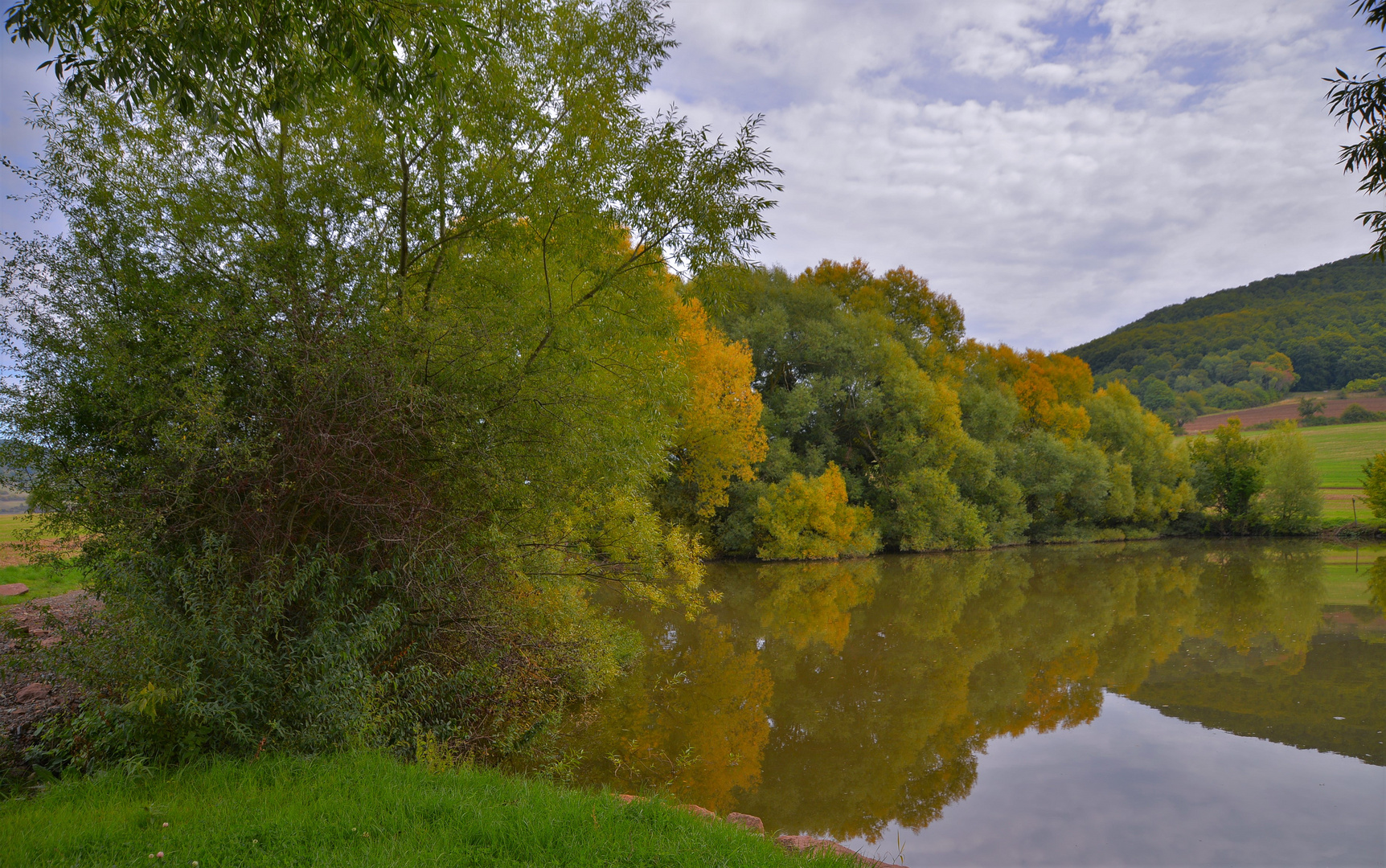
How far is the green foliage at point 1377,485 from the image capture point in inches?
1196

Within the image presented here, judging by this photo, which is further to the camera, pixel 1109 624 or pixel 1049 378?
pixel 1049 378

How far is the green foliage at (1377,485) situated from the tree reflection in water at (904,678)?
1408 cm

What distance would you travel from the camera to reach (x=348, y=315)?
18.9 ft

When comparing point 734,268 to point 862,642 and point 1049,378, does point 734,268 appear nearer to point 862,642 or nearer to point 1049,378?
point 862,642

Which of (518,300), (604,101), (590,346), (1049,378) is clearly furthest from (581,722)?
(1049,378)

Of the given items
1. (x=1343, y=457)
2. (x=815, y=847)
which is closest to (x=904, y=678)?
(x=815, y=847)

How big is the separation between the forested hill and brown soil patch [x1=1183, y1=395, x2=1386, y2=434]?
245 cm

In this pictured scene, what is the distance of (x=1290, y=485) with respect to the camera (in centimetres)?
3481

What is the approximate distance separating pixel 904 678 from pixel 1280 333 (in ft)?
257

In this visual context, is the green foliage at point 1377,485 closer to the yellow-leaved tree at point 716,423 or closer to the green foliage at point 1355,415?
the yellow-leaved tree at point 716,423

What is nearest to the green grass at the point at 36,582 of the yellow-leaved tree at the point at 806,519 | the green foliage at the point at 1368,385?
the yellow-leaved tree at the point at 806,519

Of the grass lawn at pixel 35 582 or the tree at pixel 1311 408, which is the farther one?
the tree at pixel 1311 408

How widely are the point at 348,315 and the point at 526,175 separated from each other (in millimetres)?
3176

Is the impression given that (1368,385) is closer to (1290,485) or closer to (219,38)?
(1290,485)
